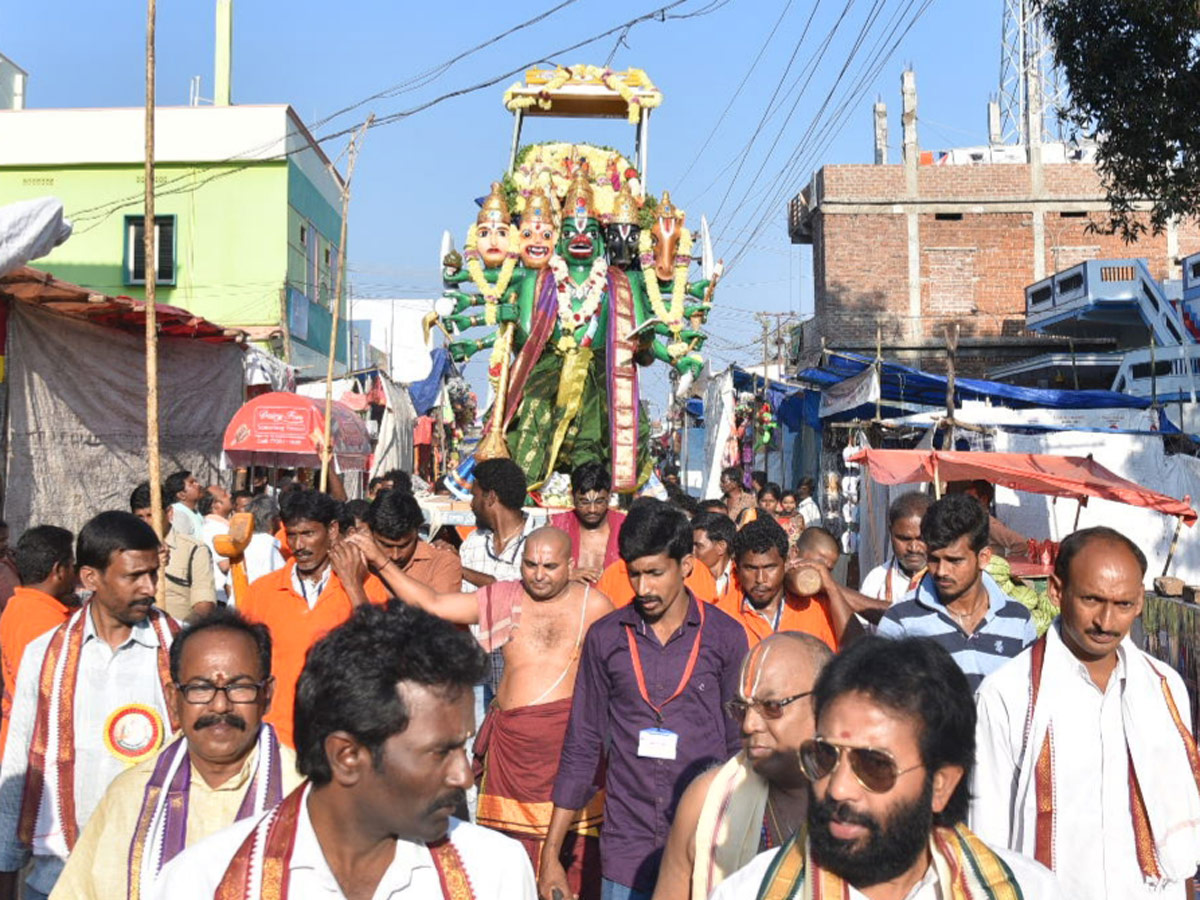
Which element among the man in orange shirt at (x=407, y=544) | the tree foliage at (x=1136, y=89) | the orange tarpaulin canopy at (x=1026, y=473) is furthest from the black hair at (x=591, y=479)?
the tree foliage at (x=1136, y=89)

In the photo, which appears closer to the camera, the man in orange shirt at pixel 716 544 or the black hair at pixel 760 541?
the black hair at pixel 760 541

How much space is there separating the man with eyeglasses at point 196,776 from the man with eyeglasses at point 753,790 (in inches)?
36.0

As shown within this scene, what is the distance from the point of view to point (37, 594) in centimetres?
558

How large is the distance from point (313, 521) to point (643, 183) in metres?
8.80

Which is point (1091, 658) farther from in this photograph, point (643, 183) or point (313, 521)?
point (643, 183)

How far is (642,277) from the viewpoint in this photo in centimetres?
1312

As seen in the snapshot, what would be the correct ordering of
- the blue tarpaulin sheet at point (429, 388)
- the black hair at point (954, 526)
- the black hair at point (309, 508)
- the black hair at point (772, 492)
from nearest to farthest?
1. the black hair at point (954, 526)
2. the black hair at point (309, 508)
3. the black hair at point (772, 492)
4. the blue tarpaulin sheet at point (429, 388)

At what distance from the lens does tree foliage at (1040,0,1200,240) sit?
35.9 feet

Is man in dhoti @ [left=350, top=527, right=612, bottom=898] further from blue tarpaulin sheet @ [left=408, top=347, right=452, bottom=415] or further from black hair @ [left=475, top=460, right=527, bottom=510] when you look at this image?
blue tarpaulin sheet @ [left=408, top=347, right=452, bottom=415]

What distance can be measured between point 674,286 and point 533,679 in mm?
7913

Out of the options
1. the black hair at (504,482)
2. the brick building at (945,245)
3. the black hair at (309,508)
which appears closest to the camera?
the black hair at (309,508)

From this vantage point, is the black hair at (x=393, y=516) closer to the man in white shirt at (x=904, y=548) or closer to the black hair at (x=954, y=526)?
the man in white shirt at (x=904, y=548)

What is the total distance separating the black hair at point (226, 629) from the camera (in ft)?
10.6

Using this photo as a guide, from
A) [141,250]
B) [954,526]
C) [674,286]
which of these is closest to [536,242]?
[674,286]
